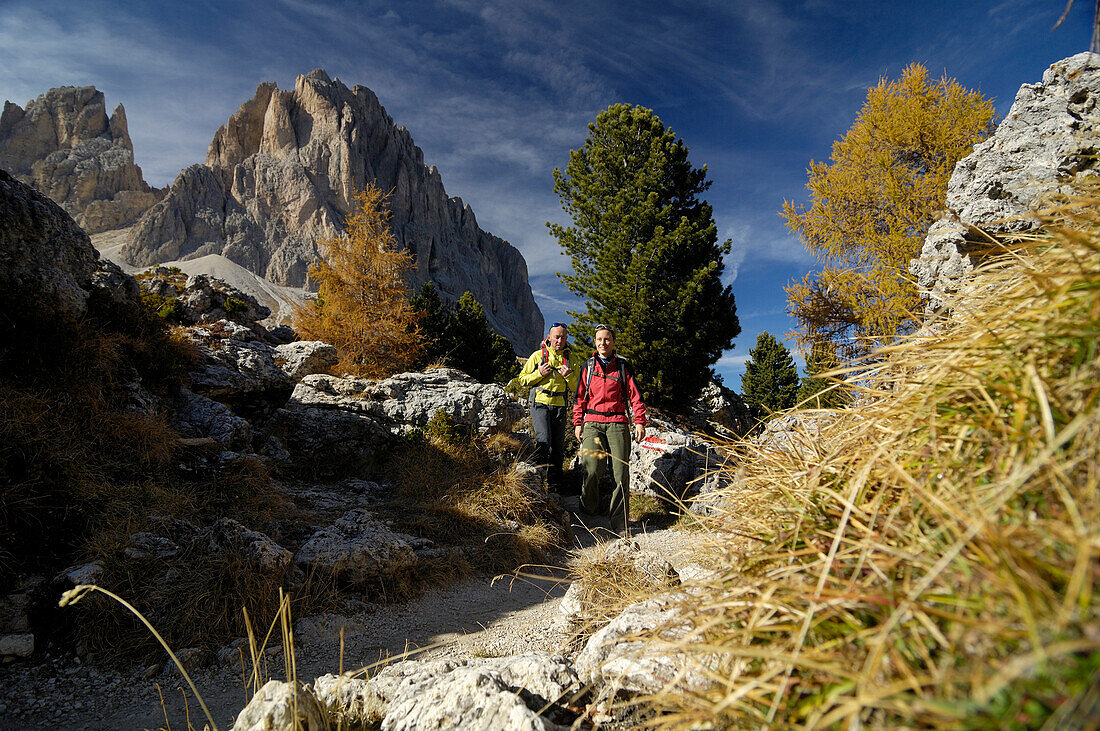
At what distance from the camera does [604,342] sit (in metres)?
6.02

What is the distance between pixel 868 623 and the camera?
2.35ft

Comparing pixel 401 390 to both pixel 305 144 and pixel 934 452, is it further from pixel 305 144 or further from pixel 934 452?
pixel 305 144

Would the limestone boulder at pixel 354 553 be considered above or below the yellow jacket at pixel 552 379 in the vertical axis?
below

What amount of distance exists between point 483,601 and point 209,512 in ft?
10.2

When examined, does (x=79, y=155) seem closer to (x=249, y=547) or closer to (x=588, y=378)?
(x=249, y=547)

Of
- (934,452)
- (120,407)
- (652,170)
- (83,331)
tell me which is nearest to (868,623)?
(934,452)

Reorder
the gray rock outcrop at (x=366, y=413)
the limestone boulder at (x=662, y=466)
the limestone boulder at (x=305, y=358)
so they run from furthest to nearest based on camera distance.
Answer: the limestone boulder at (x=305, y=358)
the limestone boulder at (x=662, y=466)
the gray rock outcrop at (x=366, y=413)

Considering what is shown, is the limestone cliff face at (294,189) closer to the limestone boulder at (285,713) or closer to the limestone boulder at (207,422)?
the limestone boulder at (207,422)

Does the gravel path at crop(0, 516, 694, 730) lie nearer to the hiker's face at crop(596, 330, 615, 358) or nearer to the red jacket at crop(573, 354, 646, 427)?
the red jacket at crop(573, 354, 646, 427)

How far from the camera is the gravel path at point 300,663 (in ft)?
9.03

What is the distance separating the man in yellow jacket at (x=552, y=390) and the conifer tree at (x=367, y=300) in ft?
16.9

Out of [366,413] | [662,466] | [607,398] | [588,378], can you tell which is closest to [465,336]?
[366,413]

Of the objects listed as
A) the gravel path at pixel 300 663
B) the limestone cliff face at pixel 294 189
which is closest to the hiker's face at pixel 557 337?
the gravel path at pixel 300 663

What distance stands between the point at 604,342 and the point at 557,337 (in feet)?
2.95
